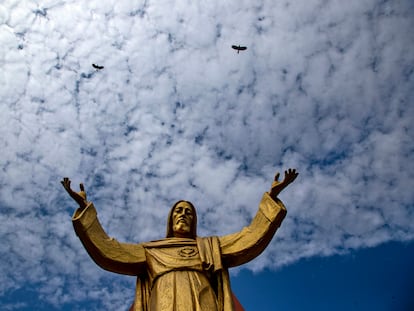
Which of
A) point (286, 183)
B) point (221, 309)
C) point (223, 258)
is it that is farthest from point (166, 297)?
point (286, 183)

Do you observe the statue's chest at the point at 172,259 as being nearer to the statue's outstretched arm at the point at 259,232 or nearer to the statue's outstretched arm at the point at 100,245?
the statue's outstretched arm at the point at 100,245

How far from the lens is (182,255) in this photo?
8.76 m

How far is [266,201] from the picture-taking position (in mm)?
9195

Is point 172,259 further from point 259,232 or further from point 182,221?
point 259,232

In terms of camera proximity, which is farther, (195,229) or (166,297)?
(195,229)

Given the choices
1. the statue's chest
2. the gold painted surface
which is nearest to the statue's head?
the gold painted surface

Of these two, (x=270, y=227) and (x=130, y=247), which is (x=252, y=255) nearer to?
(x=270, y=227)

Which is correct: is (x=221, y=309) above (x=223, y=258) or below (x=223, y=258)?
below

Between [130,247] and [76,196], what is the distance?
4.39ft

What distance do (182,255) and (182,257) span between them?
66 millimetres

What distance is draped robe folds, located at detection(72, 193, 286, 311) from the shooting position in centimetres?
807

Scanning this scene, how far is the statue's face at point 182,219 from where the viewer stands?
9.69m

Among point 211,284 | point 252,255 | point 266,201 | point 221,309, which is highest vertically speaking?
point 266,201

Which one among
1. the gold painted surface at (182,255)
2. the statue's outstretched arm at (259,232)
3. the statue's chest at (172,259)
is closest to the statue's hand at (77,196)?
the gold painted surface at (182,255)
